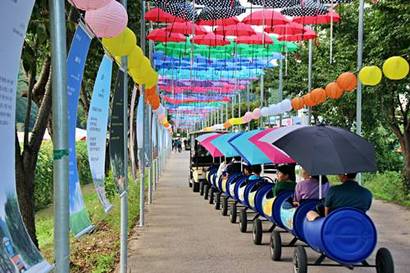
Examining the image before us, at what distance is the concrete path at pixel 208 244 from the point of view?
8.91 m

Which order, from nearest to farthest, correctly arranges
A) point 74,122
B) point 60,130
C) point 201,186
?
point 60,130 → point 74,122 → point 201,186

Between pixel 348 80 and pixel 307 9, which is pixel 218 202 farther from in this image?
pixel 307 9

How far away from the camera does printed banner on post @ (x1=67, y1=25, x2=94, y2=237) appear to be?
4078 millimetres

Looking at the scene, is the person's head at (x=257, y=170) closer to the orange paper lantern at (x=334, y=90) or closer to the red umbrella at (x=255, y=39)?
the orange paper lantern at (x=334, y=90)

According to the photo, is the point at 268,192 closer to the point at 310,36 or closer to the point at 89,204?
the point at 310,36

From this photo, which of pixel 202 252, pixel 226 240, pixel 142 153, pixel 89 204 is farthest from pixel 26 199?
pixel 89 204

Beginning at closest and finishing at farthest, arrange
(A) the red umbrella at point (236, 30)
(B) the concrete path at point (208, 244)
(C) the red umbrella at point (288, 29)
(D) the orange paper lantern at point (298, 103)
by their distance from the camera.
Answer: (B) the concrete path at point (208, 244)
(C) the red umbrella at point (288, 29)
(A) the red umbrella at point (236, 30)
(D) the orange paper lantern at point (298, 103)

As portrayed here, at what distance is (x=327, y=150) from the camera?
289 inches

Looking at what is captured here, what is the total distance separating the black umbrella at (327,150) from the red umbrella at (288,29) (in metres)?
7.79

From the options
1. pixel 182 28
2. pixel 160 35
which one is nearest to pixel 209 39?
pixel 182 28

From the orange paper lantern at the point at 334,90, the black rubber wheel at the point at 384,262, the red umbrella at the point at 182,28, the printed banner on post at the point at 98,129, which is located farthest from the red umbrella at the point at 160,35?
the black rubber wheel at the point at 384,262

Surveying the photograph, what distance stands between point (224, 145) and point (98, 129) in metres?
9.73

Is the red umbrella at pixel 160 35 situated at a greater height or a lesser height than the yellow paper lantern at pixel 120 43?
greater

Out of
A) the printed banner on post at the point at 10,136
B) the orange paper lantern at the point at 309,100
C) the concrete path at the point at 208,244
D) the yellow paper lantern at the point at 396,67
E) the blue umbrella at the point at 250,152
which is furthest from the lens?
the orange paper lantern at the point at 309,100
